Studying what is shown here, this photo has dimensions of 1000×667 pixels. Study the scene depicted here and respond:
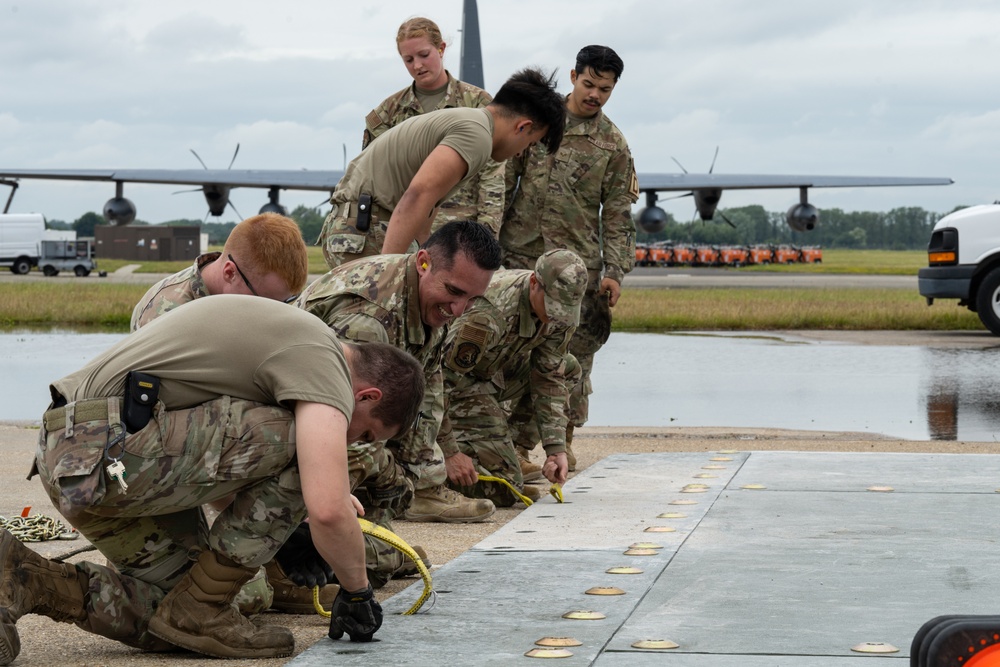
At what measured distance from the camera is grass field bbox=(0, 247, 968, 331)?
18.6m

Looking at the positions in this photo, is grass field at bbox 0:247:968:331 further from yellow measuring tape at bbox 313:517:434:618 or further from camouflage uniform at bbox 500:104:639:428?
yellow measuring tape at bbox 313:517:434:618

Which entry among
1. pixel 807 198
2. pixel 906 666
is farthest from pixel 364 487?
pixel 807 198

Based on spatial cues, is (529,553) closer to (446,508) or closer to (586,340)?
(446,508)

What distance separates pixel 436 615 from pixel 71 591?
3.10 feet

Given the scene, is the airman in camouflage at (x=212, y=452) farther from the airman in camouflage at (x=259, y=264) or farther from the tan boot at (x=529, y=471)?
the tan boot at (x=529, y=471)

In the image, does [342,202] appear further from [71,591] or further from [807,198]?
[807,198]

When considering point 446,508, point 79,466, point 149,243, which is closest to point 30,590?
point 79,466

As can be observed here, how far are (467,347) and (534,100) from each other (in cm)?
108

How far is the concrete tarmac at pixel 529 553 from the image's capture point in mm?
3258

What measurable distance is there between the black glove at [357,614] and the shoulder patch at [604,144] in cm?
427

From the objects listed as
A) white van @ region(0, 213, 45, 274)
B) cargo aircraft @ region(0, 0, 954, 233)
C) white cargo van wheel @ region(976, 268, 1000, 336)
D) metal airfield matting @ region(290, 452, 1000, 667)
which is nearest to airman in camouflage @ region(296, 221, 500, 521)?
metal airfield matting @ region(290, 452, 1000, 667)

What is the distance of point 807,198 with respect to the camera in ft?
142

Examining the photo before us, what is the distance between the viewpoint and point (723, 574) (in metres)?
3.89

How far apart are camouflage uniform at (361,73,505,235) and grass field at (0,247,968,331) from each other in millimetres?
12162
